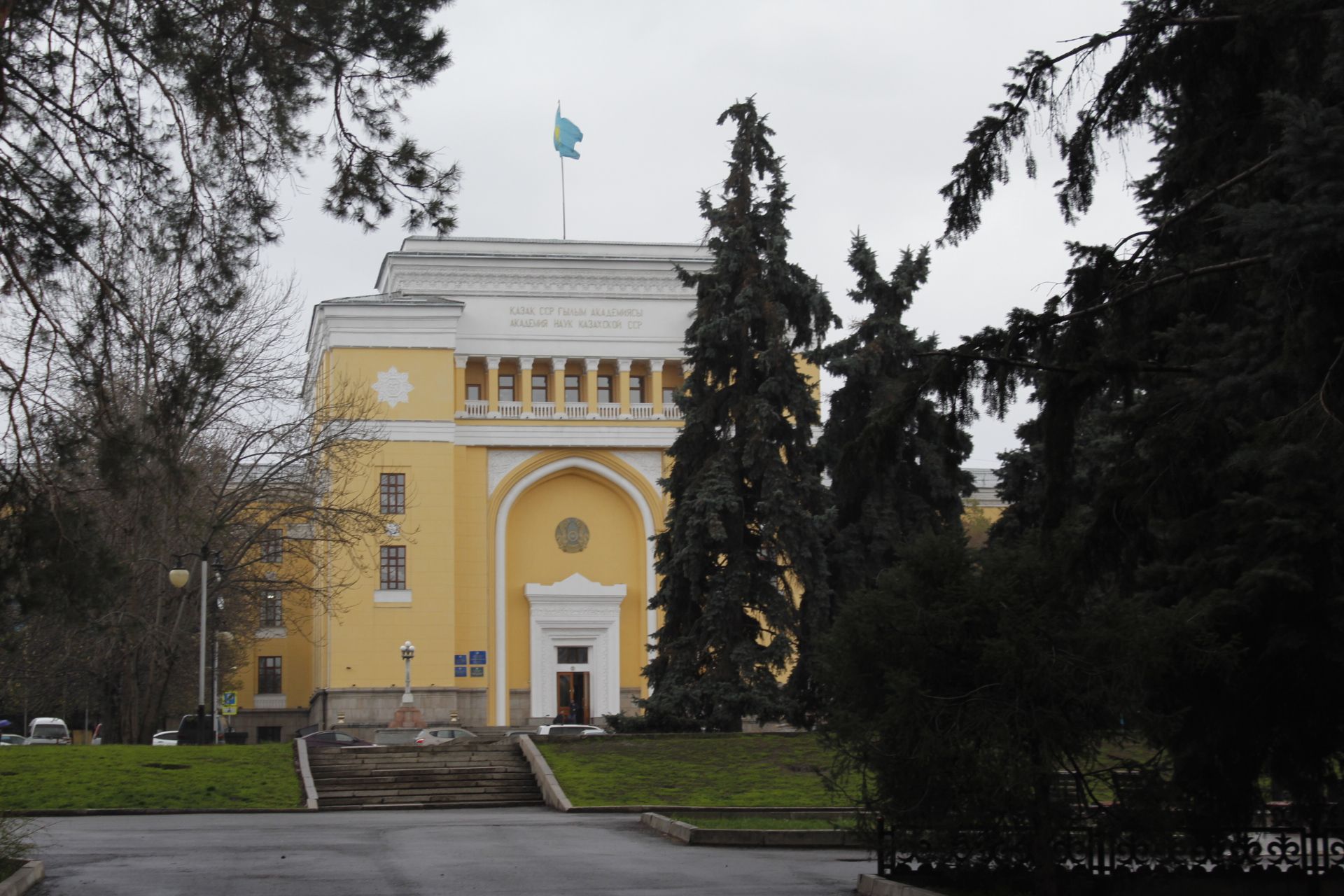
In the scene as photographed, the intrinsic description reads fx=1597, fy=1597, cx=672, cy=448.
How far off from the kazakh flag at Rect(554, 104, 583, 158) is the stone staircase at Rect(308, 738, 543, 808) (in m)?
25.3

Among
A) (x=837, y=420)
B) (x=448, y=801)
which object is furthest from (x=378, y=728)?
(x=448, y=801)

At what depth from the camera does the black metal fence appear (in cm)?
1070

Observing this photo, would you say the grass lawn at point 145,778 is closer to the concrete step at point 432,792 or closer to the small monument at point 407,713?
the concrete step at point 432,792

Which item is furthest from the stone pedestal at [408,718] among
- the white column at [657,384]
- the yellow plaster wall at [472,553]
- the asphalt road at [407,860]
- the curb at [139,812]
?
the asphalt road at [407,860]

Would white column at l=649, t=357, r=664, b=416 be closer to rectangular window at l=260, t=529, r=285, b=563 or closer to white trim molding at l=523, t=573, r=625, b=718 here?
white trim molding at l=523, t=573, r=625, b=718

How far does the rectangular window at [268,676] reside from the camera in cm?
5272

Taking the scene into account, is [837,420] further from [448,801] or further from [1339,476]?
[1339,476]

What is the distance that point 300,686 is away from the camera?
53125 millimetres

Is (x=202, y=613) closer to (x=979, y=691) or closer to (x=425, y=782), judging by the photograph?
(x=425, y=782)

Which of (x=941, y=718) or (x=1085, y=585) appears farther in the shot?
(x=1085, y=585)

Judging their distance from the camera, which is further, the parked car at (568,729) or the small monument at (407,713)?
the small monument at (407,713)

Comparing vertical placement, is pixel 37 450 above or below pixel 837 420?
below

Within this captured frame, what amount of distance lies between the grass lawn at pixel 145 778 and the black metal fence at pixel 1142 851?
14.2m

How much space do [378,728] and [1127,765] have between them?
117 feet
